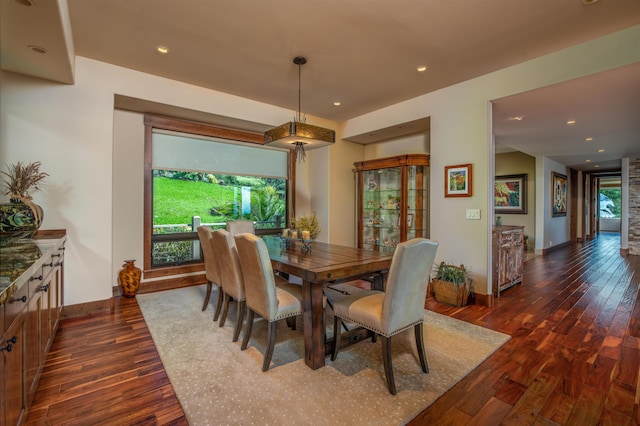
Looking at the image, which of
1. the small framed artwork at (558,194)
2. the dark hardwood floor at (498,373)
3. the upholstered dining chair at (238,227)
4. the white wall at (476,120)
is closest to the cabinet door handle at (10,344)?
the dark hardwood floor at (498,373)

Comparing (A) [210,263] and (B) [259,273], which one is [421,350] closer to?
(B) [259,273]

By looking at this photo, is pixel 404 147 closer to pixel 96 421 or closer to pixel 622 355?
pixel 622 355

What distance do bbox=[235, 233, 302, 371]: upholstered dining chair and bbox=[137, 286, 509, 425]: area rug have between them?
0.23 meters

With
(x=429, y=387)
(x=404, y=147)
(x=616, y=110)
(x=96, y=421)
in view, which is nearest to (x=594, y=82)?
(x=616, y=110)

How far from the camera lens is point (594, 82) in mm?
3043

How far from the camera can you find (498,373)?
→ 84.7 inches

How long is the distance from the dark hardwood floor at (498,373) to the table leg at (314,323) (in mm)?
788

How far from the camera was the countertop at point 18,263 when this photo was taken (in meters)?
1.19

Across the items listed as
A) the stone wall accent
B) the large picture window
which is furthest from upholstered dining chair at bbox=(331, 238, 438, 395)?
the stone wall accent

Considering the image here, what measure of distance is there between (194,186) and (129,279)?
1.61m

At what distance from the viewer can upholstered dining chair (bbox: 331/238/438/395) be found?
1.91 m

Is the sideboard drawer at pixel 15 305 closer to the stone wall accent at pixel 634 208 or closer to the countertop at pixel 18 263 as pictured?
the countertop at pixel 18 263

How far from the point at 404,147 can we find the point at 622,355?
3.83 m

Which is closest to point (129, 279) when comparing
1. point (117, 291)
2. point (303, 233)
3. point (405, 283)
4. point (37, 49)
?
point (117, 291)
